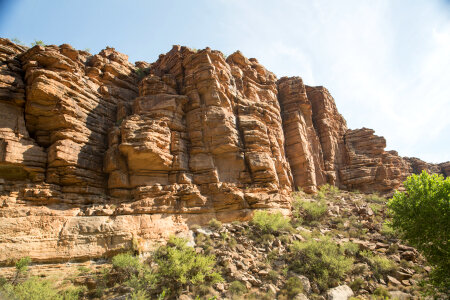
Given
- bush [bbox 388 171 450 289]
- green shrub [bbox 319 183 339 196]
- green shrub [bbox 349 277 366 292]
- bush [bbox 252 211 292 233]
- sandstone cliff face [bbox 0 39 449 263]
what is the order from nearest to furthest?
1. bush [bbox 388 171 450 289]
2. green shrub [bbox 349 277 366 292]
3. sandstone cliff face [bbox 0 39 449 263]
4. bush [bbox 252 211 292 233]
5. green shrub [bbox 319 183 339 196]

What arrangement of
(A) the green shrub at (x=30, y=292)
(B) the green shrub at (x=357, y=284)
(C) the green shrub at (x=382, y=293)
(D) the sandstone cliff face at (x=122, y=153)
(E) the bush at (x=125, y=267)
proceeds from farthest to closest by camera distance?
(D) the sandstone cliff face at (x=122, y=153)
(E) the bush at (x=125, y=267)
(B) the green shrub at (x=357, y=284)
(C) the green shrub at (x=382, y=293)
(A) the green shrub at (x=30, y=292)

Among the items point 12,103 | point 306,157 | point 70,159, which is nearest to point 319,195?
point 306,157

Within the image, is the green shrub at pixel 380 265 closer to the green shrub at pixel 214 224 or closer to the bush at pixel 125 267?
the green shrub at pixel 214 224

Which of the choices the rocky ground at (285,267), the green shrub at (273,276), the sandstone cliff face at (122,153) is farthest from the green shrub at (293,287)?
the sandstone cliff face at (122,153)

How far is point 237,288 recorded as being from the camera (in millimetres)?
10836

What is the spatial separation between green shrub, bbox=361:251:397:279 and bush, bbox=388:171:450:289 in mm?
1679

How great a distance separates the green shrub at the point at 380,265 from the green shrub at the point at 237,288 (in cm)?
767

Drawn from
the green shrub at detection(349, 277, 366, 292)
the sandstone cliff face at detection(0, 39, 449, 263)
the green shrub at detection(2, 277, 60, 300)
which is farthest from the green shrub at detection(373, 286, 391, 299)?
the green shrub at detection(2, 277, 60, 300)

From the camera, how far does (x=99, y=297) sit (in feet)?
34.9

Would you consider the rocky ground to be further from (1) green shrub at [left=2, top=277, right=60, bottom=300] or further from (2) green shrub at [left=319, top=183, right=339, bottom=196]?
(2) green shrub at [left=319, top=183, right=339, bottom=196]

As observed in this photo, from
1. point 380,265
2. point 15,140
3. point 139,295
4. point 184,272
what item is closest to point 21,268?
point 139,295

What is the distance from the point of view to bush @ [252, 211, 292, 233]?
16297mm

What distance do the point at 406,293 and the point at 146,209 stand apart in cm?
1568

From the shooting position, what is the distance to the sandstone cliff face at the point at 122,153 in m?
14.0
